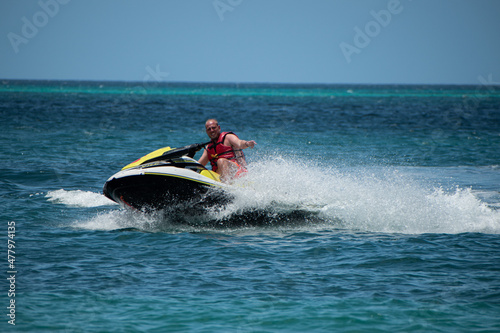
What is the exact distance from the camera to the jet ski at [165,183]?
833cm

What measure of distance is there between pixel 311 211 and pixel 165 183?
263cm

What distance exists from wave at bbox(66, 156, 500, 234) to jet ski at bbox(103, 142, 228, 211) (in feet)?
0.69

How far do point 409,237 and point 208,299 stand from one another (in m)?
3.91

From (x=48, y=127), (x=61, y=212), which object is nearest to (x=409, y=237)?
(x=61, y=212)

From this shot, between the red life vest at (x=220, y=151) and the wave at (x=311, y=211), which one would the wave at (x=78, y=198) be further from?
the red life vest at (x=220, y=151)

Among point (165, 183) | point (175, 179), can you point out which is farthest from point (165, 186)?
point (175, 179)

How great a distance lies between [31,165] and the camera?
15070 millimetres

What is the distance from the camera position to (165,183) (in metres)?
8.35

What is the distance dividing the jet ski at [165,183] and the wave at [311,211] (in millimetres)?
209

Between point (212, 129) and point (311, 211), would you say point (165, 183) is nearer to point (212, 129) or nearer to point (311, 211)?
point (212, 129)

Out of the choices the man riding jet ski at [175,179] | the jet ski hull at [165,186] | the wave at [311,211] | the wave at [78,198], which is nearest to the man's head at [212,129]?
the man riding jet ski at [175,179]

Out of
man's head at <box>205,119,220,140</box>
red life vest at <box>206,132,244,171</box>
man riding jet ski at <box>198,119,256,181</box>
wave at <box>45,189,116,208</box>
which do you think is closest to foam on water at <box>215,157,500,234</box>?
man riding jet ski at <box>198,119,256,181</box>

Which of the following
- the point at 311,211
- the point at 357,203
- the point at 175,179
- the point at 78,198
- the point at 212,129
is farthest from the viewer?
the point at 78,198

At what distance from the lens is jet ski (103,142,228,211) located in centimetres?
833
